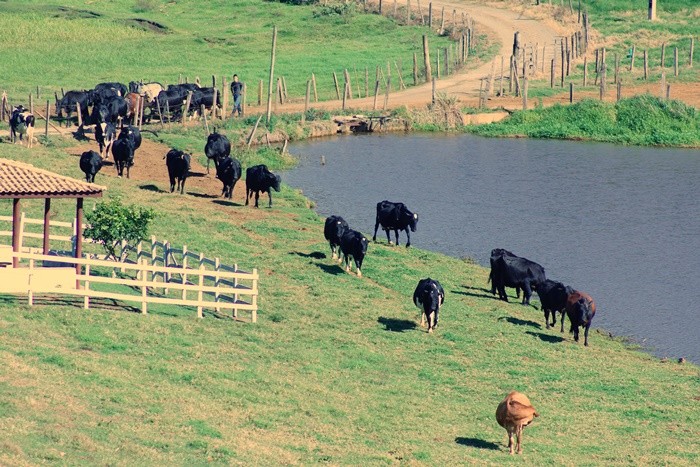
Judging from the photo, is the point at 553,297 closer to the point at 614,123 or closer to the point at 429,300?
the point at 429,300

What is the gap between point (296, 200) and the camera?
155ft

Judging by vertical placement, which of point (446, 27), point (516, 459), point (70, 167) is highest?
point (446, 27)

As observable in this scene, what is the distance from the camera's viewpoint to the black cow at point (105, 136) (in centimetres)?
4972

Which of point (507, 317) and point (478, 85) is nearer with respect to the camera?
point (507, 317)

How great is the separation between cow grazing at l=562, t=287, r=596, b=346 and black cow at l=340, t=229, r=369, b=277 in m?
5.96

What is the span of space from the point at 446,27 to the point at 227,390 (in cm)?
6397

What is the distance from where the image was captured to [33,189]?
29625 mm

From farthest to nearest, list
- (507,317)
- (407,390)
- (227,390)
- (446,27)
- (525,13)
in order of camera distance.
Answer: (525,13) → (446,27) → (507,317) → (407,390) → (227,390)

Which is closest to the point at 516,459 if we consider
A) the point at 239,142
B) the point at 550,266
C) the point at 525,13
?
the point at 550,266

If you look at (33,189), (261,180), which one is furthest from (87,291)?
(261,180)

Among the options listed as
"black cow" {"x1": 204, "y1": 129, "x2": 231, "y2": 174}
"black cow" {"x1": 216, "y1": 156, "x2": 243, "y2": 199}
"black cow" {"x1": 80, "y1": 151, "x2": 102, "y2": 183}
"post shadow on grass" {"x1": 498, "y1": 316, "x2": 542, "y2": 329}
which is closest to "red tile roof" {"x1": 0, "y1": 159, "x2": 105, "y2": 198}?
"post shadow on grass" {"x1": 498, "y1": 316, "x2": 542, "y2": 329}

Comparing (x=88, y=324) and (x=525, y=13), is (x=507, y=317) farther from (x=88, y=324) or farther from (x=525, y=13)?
(x=525, y=13)

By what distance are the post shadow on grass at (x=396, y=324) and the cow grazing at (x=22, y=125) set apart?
873 inches

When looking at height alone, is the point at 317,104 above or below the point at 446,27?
below
